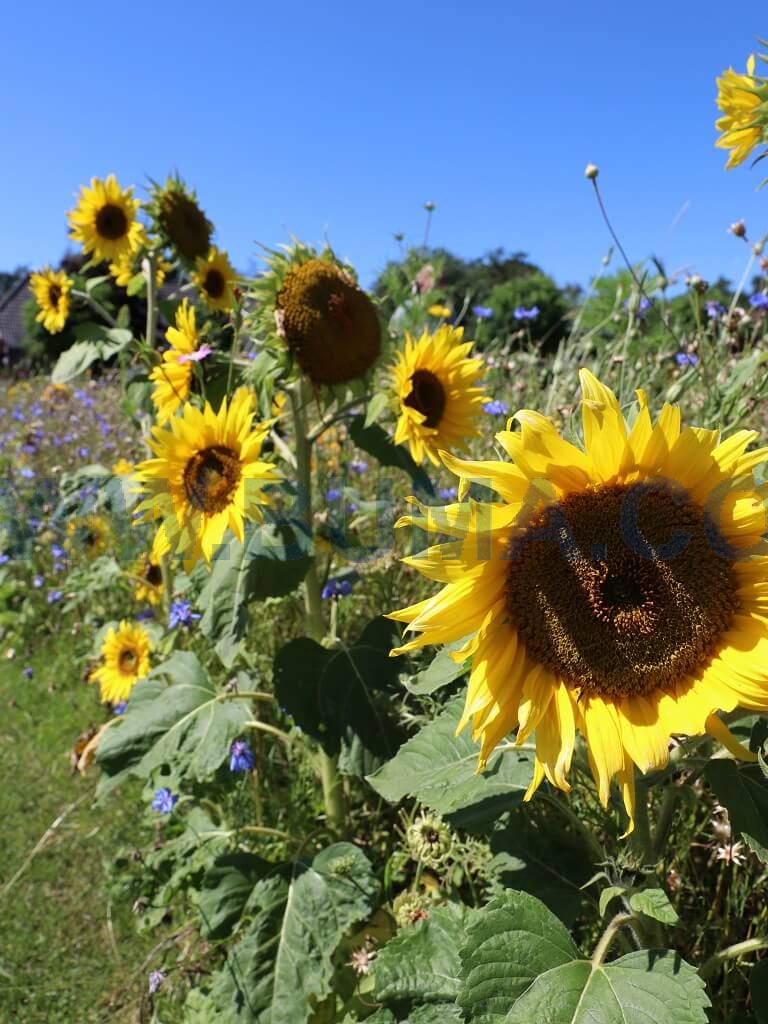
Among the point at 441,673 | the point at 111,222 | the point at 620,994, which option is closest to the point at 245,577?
the point at 441,673

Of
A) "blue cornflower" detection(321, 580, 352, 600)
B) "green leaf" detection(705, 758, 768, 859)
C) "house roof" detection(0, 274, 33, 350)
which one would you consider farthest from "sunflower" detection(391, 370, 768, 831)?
"house roof" detection(0, 274, 33, 350)

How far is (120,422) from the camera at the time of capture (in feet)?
19.6

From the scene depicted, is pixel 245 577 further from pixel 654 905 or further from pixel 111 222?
pixel 111 222

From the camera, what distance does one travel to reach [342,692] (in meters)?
1.86

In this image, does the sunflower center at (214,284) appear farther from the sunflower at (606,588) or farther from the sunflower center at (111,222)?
the sunflower at (606,588)

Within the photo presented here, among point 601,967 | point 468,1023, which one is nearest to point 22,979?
point 468,1023

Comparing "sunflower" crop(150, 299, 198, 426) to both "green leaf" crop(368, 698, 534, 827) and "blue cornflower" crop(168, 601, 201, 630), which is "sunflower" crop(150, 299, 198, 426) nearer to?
"blue cornflower" crop(168, 601, 201, 630)

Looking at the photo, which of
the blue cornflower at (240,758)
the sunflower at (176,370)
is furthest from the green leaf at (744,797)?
the sunflower at (176,370)

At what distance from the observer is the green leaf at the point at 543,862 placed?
1.40m

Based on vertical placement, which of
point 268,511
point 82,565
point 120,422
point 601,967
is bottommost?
point 601,967

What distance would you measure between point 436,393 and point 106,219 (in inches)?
76.4

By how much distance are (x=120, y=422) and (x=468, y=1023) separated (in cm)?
555

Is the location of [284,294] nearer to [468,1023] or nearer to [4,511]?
[468,1023]

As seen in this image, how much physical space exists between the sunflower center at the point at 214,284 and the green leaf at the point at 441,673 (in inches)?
83.7
